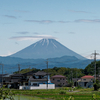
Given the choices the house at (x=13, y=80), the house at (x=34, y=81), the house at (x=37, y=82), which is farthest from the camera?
the house at (x=13, y=80)

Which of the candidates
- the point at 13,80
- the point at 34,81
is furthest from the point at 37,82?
the point at 13,80

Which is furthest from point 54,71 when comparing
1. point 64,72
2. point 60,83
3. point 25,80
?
point 25,80

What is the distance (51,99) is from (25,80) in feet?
124

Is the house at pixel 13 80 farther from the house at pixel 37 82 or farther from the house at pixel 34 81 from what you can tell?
the house at pixel 37 82

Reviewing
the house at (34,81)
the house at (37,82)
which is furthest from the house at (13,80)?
the house at (37,82)

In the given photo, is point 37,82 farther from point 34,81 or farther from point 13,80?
point 13,80

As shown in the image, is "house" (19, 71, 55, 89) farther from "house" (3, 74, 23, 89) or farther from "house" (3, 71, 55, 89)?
"house" (3, 74, 23, 89)

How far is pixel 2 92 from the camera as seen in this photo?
1036cm

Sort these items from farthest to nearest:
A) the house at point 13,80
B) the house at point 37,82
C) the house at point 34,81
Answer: the house at point 13,80 < the house at point 34,81 < the house at point 37,82

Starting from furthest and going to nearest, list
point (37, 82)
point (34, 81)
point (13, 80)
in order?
1. point (13, 80)
2. point (37, 82)
3. point (34, 81)

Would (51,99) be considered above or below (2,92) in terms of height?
below

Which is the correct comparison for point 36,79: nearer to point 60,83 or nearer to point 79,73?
point 60,83

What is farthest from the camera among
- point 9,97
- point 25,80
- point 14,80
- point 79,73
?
point 79,73

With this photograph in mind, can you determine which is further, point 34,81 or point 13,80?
point 13,80
